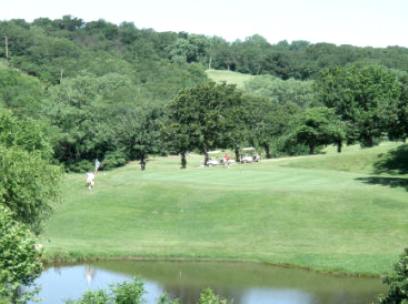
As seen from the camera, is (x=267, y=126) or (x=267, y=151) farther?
(x=267, y=151)

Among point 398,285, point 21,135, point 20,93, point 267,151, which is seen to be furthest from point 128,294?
point 20,93

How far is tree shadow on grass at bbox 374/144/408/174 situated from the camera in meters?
73.3

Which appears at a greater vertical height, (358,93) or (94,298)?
(358,93)

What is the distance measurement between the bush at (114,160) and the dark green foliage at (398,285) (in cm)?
8690

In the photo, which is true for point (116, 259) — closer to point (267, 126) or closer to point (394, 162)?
point (394, 162)

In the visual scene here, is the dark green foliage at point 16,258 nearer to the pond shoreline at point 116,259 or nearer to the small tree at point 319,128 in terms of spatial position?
the pond shoreline at point 116,259

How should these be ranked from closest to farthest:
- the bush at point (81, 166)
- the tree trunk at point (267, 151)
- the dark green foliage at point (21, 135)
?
the dark green foliage at point (21, 135) → the bush at point (81, 166) → the tree trunk at point (267, 151)

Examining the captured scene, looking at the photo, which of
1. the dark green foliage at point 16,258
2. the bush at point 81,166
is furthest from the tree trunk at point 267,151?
the dark green foliage at point 16,258

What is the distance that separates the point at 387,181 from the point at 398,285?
38.0 metres

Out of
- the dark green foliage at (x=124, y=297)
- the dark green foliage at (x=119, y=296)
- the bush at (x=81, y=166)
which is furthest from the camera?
the bush at (x=81, y=166)

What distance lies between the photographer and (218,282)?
43.1 meters

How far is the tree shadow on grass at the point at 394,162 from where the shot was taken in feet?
241

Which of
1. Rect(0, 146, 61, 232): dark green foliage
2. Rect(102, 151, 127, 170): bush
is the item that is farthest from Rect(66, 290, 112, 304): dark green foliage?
Rect(102, 151, 127, 170): bush

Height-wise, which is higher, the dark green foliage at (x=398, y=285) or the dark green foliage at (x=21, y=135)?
the dark green foliage at (x=21, y=135)
